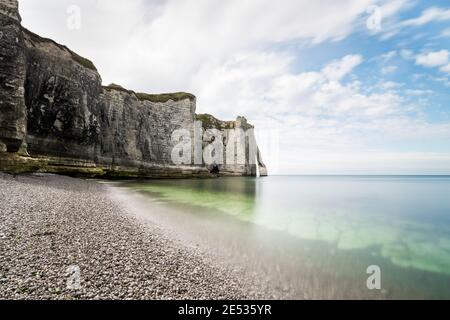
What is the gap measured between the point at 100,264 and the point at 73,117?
4104cm

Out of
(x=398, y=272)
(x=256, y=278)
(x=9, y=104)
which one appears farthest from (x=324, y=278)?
(x=9, y=104)

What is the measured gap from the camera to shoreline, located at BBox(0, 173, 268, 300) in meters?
4.91

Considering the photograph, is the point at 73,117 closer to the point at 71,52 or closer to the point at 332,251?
the point at 71,52

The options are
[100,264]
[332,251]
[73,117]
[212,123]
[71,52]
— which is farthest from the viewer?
[212,123]

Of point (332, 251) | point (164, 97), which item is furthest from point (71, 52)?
point (332, 251)

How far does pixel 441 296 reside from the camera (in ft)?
21.9

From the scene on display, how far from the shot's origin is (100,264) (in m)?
6.05

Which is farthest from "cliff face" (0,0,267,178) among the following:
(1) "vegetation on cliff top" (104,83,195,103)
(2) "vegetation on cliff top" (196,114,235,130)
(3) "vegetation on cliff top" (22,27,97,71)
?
(2) "vegetation on cliff top" (196,114,235,130)

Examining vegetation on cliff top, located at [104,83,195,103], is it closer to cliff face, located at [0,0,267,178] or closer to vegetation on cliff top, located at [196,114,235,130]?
cliff face, located at [0,0,267,178]

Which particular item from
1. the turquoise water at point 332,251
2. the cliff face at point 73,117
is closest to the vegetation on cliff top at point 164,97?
the cliff face at point 73,117

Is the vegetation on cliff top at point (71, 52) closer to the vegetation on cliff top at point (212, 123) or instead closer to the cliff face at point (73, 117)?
the cliff face at point (73, 117)

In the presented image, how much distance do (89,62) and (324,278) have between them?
54.5 m

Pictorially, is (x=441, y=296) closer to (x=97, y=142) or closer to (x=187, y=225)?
(x=187, y=225)

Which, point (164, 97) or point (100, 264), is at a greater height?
point (164, 97)
